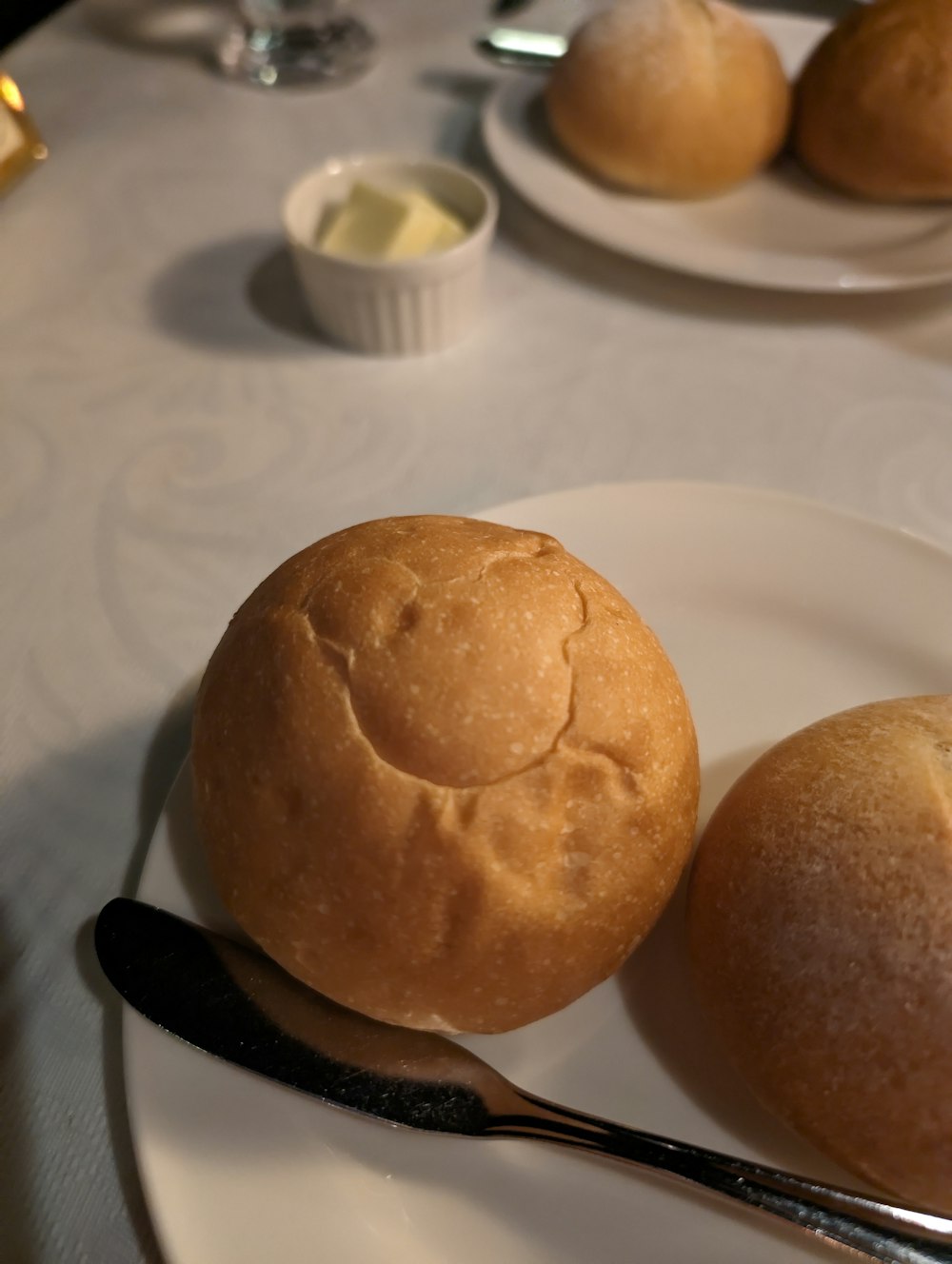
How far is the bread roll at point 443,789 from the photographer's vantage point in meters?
0.51

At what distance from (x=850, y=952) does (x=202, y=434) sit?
0.85 m

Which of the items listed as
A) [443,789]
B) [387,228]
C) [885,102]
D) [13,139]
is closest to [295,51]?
[13,139]

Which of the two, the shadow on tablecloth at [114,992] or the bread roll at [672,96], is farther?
the bread roll at [672,96]

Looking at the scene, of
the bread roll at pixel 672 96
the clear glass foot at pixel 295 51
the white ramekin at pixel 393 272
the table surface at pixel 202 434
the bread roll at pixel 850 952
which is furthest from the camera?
the clear glass foot at pixel 295 51

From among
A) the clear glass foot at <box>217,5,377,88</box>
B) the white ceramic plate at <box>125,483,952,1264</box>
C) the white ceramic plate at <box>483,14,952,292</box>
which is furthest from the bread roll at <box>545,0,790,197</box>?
the white ceramic plate at <box>125,483,952,1264</box>

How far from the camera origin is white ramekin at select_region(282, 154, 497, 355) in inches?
39.7

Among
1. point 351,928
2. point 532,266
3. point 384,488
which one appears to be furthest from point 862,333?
point 351,928

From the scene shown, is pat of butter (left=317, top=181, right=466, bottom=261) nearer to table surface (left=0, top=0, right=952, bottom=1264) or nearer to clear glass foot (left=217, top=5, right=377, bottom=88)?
table surface (left=0, top=0, right=952, bottom=1264)

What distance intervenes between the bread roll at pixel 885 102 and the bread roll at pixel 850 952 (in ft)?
2.89

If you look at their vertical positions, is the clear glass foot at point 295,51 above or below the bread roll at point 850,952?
above

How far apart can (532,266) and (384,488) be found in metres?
0.45

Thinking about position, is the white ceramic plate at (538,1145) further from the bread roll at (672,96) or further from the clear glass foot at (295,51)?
the clear glass foot at (295,51)

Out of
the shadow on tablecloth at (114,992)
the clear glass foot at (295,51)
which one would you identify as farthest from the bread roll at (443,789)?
the clear glass foot at (295,51)

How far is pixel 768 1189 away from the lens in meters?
0.50
